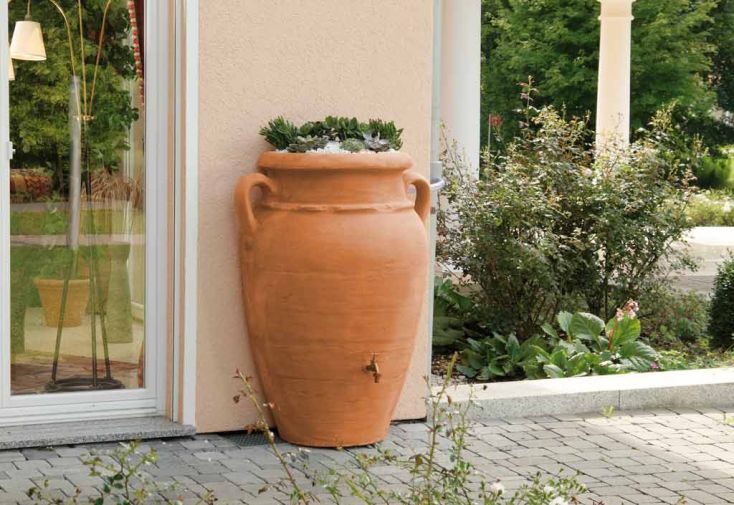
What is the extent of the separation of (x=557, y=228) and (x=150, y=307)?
3191 mm

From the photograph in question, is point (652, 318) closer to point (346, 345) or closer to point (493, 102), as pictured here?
point (346, 345)

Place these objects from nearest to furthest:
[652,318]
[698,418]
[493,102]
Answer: [698,418] < [652,318] < [493,102]

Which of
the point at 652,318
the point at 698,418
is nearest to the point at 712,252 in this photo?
the point at 652,318

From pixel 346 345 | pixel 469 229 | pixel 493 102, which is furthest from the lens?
pixel 493 102

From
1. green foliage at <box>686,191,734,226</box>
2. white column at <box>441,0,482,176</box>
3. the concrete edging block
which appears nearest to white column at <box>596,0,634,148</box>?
white column at <box>441,0,482,176</box>

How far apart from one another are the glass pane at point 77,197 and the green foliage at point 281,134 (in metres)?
0.59

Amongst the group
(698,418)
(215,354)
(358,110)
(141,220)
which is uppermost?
(358,110)

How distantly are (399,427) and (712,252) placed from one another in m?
8.79

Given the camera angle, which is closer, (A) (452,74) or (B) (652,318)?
(B) (652,318)

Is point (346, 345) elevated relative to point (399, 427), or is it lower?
elevated

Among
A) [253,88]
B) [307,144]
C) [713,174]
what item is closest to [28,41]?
[253,88]

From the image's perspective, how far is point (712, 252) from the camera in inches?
563

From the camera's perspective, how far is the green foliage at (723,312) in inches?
337

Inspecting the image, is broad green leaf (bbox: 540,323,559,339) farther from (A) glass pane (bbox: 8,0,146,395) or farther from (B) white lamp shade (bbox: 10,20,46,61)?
(B) white lamp shade (bbox: 10,20,46,61)
